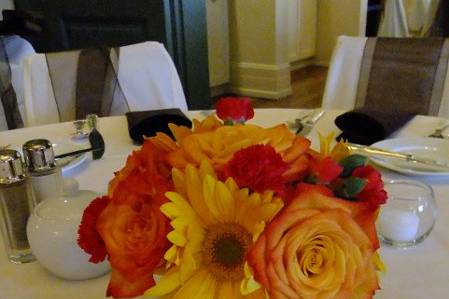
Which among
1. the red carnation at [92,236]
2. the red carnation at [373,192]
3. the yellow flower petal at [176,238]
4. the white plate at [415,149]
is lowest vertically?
the white plate at [415,149]

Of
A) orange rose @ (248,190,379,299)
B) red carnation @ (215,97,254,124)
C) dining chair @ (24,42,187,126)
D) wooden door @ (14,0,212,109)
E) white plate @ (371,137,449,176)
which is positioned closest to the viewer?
orange rose @ (248,190,379,299)

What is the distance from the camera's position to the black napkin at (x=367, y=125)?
100 cm

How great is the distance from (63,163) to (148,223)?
57 cm

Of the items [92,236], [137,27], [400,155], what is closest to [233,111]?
[92,236]

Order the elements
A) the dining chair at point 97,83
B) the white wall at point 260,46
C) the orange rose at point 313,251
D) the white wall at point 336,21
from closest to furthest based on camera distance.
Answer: the orange rose at point 313,251, the dining chair at point 97,83, the white wall at point 260,46, the white wall at point 336,21

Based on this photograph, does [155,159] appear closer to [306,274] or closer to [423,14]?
[306,274]

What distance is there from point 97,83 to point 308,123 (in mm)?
667

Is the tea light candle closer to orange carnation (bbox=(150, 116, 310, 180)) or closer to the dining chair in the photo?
orange carnation (bbox=(150, 116, 310, 180))

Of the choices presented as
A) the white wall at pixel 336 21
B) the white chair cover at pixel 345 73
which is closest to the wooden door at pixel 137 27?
the white chair cover at pixel 345 73

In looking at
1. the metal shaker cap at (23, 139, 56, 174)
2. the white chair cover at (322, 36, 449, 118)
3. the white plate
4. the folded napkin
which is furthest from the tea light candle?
the white chair cover at (322, 36, 449, 118)

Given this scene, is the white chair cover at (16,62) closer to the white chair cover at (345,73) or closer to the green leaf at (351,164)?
the white chair cover at (345,73)

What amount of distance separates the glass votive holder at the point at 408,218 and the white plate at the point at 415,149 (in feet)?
0.61

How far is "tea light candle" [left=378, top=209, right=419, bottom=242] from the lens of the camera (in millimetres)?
655

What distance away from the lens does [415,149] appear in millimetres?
948
